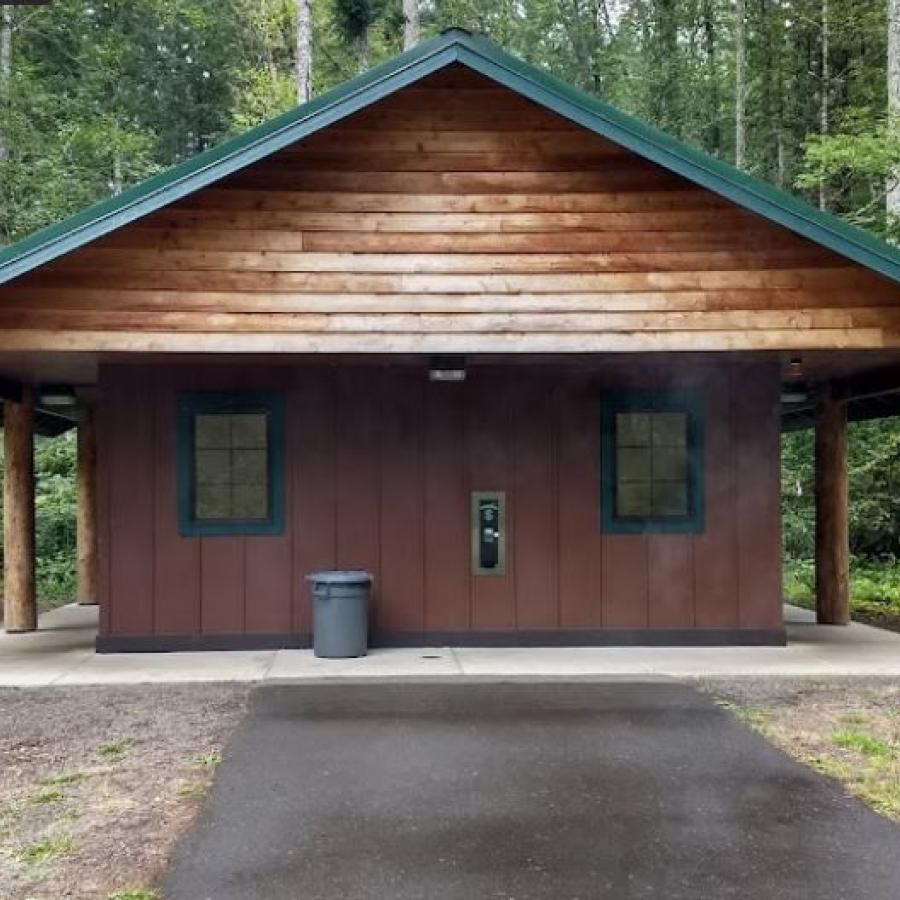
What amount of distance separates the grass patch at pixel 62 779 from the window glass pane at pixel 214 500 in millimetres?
4606

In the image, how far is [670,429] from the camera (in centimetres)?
1100

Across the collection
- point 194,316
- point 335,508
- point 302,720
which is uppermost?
point 194,316

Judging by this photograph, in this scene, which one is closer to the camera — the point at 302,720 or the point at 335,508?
the point at 302,720

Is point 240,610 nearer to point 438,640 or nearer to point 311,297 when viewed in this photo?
point 438,640

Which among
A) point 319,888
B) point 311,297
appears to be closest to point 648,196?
point 311,297

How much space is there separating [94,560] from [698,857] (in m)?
12.5

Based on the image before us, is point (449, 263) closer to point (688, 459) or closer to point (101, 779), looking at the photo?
point (688, 459)

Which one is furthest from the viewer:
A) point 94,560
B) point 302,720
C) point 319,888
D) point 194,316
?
point 94,560

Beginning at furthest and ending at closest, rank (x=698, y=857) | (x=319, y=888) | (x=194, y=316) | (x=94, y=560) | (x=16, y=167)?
(x=16, y=167) → (x=94, y=560) → (x=194, y=316) → (x=698, y=857) → (x=319, y=888)

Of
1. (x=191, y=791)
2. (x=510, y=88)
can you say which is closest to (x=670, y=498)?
(x=510, y=88)

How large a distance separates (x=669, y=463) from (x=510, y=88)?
13.2 feet

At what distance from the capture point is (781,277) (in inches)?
360

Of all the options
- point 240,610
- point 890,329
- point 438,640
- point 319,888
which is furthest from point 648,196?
point 319,888

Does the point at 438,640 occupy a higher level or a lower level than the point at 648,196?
lower
